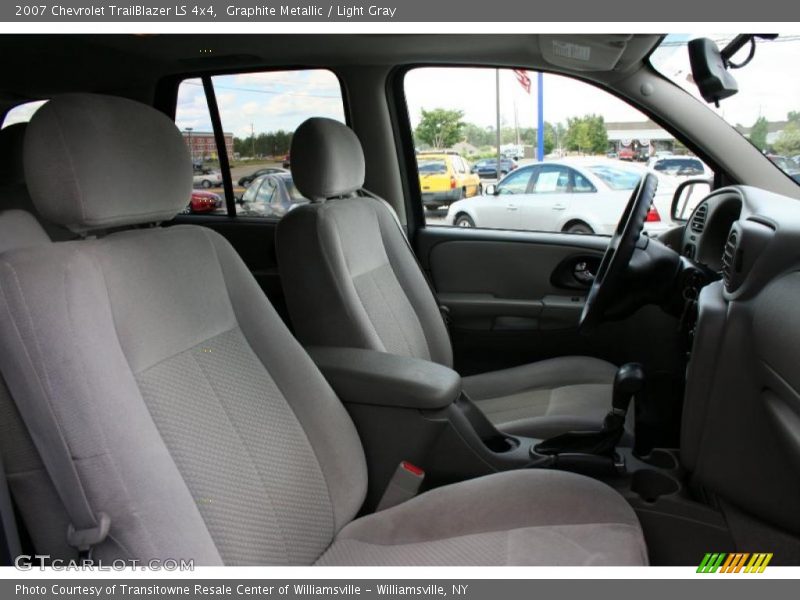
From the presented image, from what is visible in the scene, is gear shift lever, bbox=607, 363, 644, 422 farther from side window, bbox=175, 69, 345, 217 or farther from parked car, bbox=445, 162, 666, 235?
side window, bbox=175, 69, 345, 217

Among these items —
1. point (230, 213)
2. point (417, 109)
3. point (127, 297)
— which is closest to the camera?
point (127, 297)

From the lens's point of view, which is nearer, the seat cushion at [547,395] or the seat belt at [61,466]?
the seat belt at [61,466]

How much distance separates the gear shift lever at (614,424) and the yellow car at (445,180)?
1.94 metres

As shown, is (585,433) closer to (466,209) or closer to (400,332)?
(400,332)

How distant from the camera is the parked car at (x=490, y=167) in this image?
11.8 feet

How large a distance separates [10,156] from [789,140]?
2.92m

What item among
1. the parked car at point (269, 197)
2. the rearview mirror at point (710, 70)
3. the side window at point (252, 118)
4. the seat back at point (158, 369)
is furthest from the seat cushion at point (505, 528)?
the parked car at point (269, 197)

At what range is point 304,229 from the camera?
2.12 metres

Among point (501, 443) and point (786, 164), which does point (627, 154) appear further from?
point (501, 443)

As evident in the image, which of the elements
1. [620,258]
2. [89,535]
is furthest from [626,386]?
[89,535]

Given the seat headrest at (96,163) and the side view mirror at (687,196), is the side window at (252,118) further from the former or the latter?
the seat headrest at (96,163)

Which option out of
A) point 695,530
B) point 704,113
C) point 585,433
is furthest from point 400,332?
point 704,113

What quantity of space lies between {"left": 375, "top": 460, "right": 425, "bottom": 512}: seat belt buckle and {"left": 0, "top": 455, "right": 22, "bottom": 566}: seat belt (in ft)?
2.73

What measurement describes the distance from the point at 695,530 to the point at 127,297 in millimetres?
1342
